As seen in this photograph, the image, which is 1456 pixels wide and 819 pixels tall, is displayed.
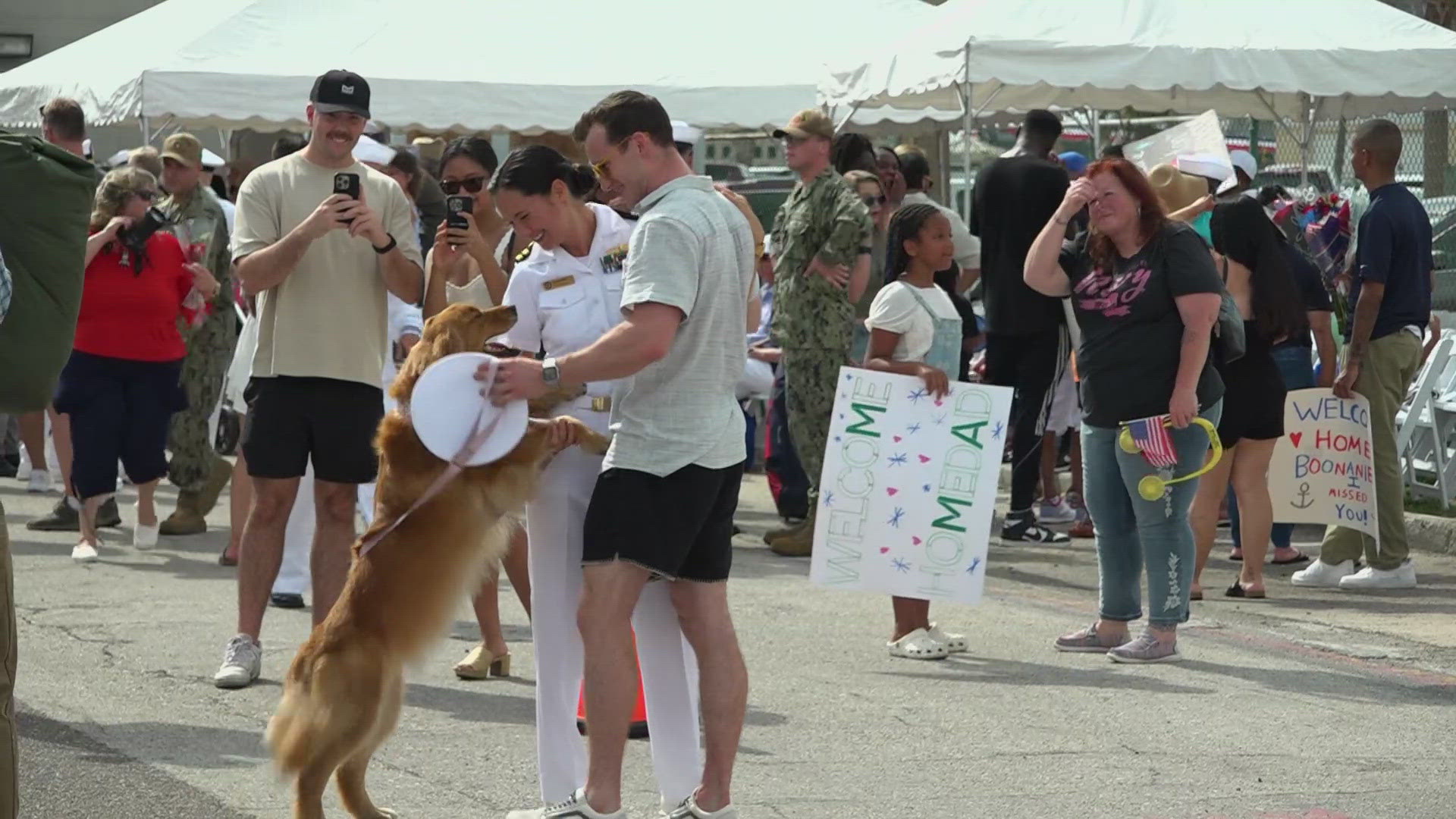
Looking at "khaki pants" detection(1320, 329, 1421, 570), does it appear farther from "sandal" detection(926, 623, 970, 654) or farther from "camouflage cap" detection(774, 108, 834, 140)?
"camouflage cap" detection(774, 108, 834, 140)

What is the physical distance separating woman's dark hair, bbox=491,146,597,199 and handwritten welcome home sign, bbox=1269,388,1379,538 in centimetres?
531

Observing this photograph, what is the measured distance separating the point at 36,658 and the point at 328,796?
8.42 feet

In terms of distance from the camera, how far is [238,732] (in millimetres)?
6363

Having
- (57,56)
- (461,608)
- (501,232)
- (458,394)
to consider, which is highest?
(57,56)

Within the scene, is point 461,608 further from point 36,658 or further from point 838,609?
point 838,609

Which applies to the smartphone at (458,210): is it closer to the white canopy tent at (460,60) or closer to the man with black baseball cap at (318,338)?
the man with black baseball cap at (318,338)

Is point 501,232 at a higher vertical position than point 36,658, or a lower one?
higher

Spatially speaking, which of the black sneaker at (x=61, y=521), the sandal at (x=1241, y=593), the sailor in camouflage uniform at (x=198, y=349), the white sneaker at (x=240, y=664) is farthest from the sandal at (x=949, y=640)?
the black sneaker at (x=61, y=521)

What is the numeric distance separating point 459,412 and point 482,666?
2.58 meters

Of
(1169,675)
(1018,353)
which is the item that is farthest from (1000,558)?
(1169,675)

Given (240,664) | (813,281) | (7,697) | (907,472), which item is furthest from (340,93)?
(813,281)

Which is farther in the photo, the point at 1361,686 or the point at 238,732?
the point at 1361,686

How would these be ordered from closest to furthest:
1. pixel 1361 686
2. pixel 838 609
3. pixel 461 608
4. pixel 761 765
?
pixel 461 608
pixel 761 765
pixel 1361 686
pixel 838 609

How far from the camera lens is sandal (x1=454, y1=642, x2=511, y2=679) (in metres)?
7.25
